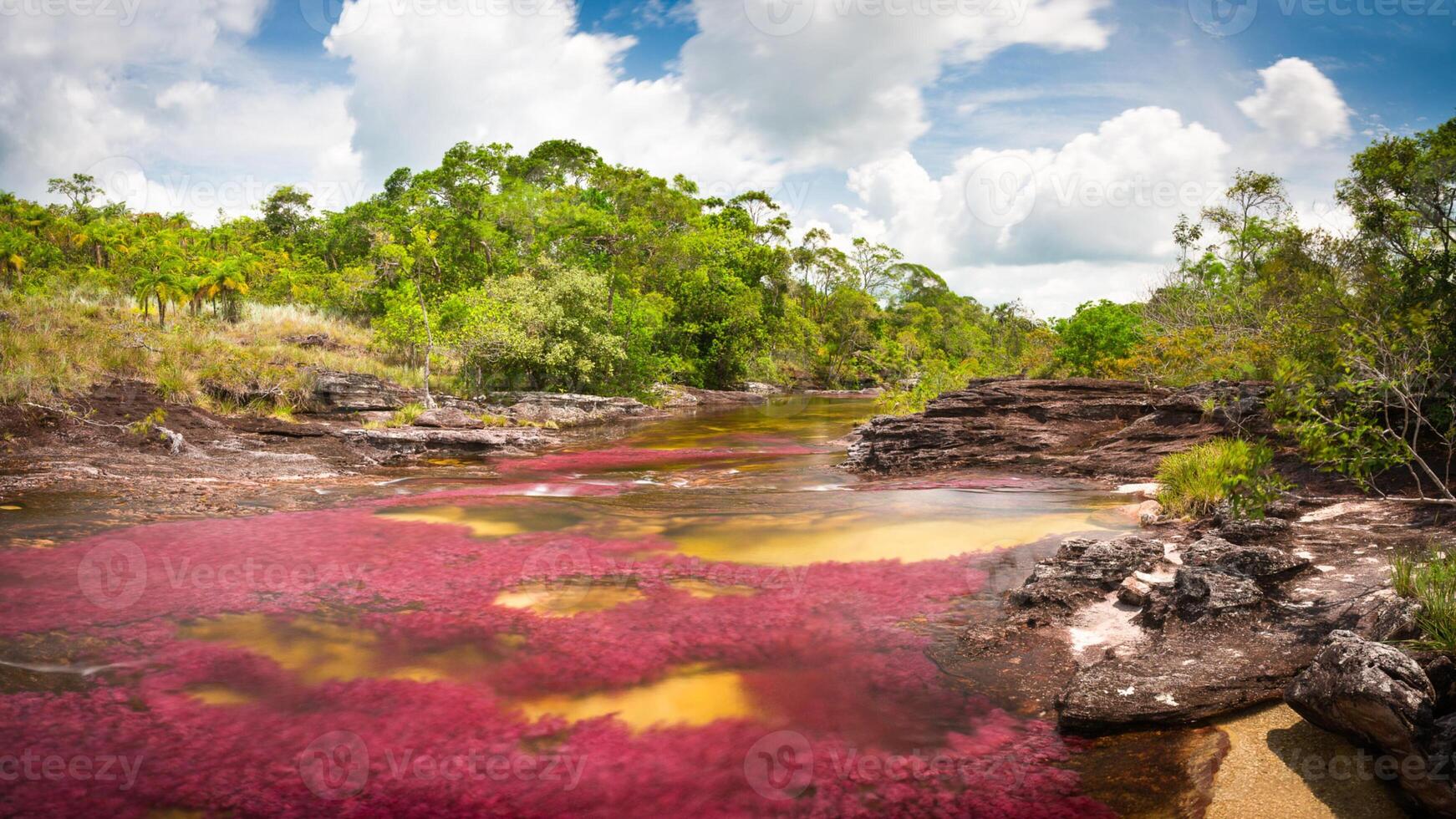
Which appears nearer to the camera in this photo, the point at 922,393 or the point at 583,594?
the point at 583,594

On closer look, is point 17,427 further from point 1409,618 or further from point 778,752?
point 1409,618

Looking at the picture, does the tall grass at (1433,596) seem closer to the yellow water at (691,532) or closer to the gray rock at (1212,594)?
the gray rock at (1212,594)

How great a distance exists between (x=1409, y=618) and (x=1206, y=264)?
36.4 metres

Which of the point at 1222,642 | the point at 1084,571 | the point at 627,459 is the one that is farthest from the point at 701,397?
the point at 1222,642

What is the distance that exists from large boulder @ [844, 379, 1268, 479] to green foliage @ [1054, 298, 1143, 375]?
17728 millimetres

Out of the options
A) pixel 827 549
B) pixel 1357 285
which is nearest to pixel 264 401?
pixel 827 549

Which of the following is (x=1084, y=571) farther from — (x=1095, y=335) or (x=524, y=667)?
(x=1095, y=335)

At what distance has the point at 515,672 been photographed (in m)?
6.12

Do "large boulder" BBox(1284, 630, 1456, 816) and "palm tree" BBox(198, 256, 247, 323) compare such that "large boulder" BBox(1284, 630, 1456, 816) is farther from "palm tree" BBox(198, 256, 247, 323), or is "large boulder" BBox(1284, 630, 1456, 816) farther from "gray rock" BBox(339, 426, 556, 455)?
"palm tree" BBox(198, 256, 247, 323)
